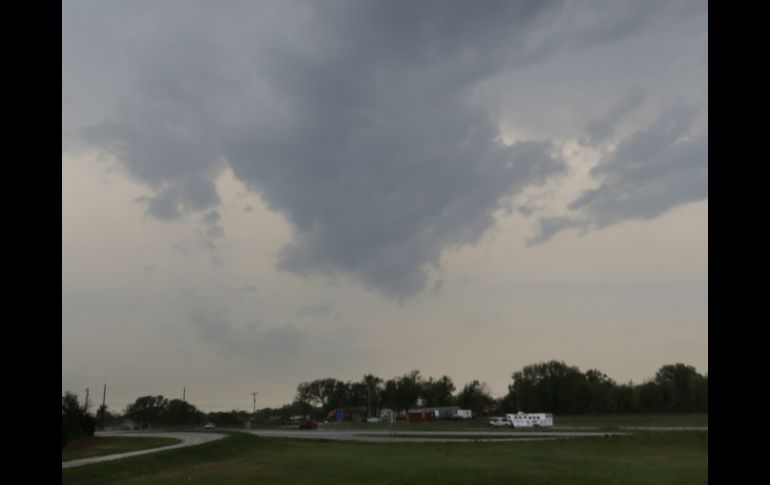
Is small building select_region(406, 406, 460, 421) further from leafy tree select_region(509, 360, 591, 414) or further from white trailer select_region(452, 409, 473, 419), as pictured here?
leafy tree select_region(509, 360, 591, 414)

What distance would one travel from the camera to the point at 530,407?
92188 mm

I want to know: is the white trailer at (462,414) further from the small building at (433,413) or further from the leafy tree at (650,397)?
the leafy tree at (650,397)

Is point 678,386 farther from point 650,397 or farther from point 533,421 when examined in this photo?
point 533,421

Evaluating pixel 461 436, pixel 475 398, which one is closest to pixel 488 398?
pixel 475 398

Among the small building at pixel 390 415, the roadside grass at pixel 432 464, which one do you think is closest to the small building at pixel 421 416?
the small building at pixel 390 415

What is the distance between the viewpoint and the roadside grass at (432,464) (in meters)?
21.8

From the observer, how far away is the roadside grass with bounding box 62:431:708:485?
2179 centimetres

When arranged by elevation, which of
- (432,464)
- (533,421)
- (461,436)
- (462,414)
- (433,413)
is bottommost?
(462,414)

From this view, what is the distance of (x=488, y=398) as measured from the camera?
101 m

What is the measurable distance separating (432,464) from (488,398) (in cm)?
7818
